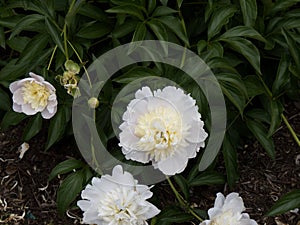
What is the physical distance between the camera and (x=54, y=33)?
2.22 m

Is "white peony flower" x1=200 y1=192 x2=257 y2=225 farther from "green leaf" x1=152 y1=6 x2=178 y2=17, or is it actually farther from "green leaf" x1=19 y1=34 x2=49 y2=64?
"green leaf" x1=19 y1=34 x2=49 y2=64

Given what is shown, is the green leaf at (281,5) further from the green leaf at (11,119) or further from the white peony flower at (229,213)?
the green leaf at (11,119)

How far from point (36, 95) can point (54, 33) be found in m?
0.22

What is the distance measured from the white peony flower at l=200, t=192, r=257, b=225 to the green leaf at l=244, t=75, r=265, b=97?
46cm

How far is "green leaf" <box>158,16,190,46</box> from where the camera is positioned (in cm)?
225

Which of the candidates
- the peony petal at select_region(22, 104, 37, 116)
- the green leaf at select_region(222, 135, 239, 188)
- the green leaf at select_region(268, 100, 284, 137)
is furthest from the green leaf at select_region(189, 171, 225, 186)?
the peony petal at select_region(22, 104, 37, 116)

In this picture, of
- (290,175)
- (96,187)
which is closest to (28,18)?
(96,187)

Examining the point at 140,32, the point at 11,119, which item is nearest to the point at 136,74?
the point at 140,32

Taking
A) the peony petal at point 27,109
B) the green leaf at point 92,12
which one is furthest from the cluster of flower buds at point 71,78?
the green leaf at point 92,12

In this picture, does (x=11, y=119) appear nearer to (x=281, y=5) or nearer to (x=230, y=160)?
(x=230, y=160)

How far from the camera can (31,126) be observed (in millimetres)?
2457

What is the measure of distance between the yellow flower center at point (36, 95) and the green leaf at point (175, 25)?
44 cm

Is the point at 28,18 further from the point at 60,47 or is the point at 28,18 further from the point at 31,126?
the point at 31,126

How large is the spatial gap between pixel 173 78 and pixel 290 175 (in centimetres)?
63
